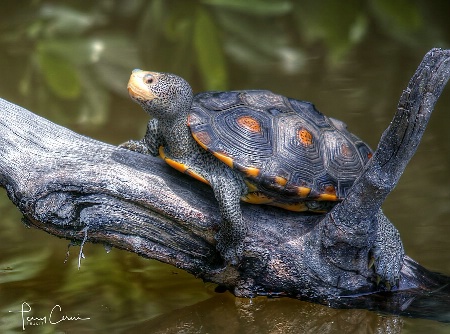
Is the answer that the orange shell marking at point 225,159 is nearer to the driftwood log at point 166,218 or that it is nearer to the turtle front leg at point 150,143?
the driftwood log at point 166,218

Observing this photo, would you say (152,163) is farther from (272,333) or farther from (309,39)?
(309,39)

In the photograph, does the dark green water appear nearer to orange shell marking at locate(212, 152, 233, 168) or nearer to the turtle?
the turtle

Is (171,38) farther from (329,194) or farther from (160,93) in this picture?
(329,194)

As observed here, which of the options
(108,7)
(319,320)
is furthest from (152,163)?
(108,7)

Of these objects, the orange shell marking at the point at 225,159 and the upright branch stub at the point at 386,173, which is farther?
the orange shell marking at the point at 225,159

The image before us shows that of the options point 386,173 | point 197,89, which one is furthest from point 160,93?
point 197,89
